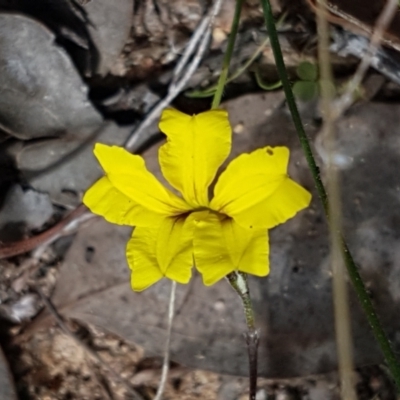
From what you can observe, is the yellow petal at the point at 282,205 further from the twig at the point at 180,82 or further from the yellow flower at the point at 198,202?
the twig at the point at 180,82

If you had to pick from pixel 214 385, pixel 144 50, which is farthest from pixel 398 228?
pixel 144 50

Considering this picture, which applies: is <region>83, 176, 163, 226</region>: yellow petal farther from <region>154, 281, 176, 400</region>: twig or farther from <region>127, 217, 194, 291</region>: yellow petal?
<region>154, 281, 176, 400</region>: twig

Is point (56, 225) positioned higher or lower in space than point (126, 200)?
lower

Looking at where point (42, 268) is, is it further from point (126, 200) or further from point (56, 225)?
point (126, 200)

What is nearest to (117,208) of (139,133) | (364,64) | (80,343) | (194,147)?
(194,147)

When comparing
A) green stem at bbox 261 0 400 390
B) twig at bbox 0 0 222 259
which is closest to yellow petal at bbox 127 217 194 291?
green stem at bbox 261 0 400 390

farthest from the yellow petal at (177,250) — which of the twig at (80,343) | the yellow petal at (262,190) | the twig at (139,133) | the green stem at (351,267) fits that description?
the twig at (80,343)

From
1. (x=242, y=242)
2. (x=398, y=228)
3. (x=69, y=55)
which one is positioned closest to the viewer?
(x=242, y=242)
